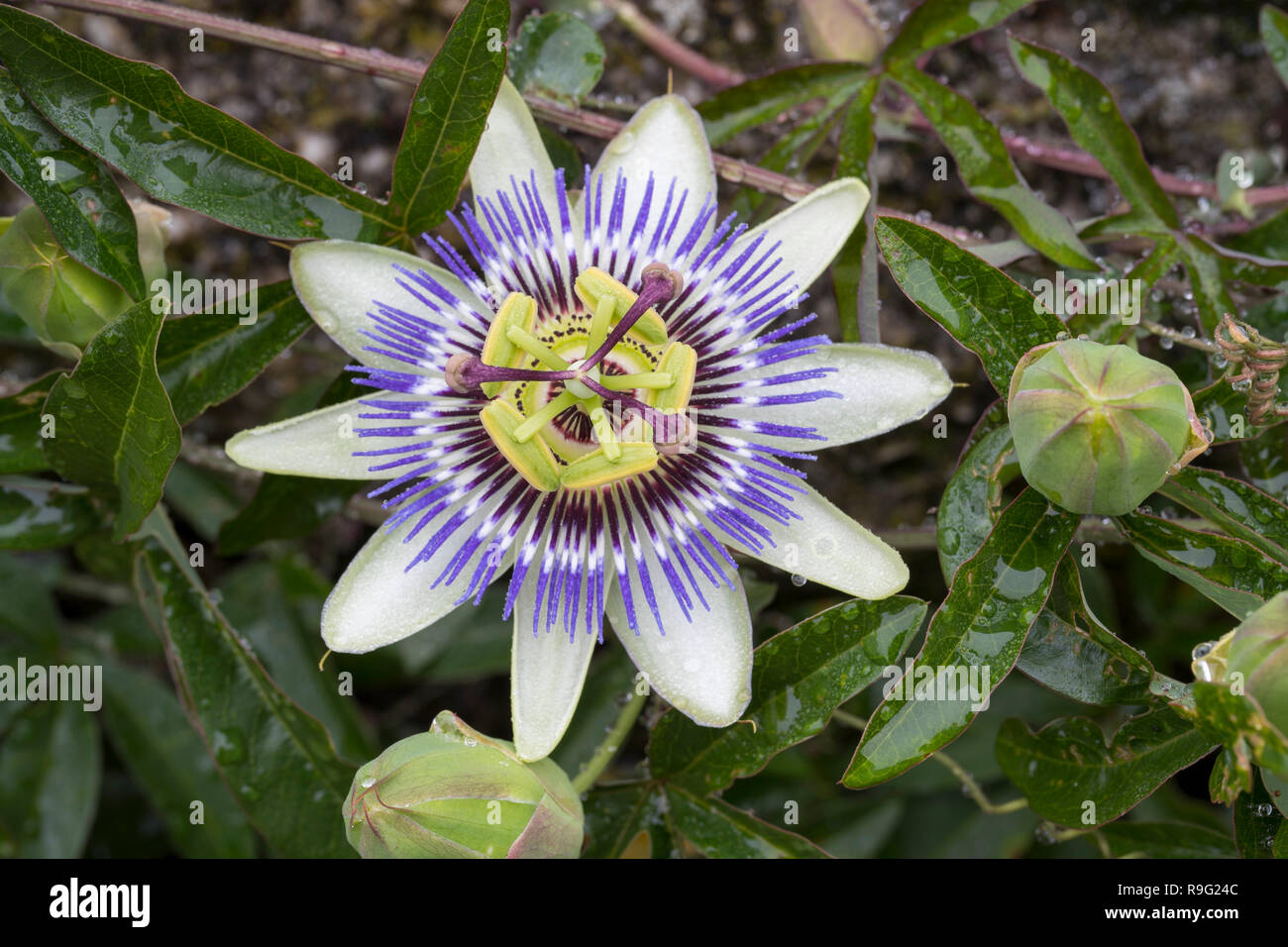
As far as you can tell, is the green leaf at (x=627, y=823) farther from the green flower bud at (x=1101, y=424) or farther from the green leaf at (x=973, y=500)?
the green flower bud at (x=1101, y=424)

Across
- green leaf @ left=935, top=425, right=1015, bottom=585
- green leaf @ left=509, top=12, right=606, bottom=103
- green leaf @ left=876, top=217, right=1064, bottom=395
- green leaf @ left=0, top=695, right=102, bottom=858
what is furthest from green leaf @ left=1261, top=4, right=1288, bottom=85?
green leaf @ left=0, top=695, right=102, bottom=858

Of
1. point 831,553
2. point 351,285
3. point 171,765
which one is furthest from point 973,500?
point 171,765

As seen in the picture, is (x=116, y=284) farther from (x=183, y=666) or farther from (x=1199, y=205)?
(x=1199, y=205)

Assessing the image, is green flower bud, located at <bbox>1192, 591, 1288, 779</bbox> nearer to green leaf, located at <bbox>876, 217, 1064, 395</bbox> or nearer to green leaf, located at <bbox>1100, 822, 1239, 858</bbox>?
green leaf, located at <bbox>876, 217, 1064, 395</bbox>

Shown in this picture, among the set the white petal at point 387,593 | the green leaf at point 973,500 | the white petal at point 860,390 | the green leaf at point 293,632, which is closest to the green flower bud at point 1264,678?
the green leaf at point 973,500

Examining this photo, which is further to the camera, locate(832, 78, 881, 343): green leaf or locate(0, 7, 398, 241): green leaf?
locate(832, 78, 881, 343): green leaf
